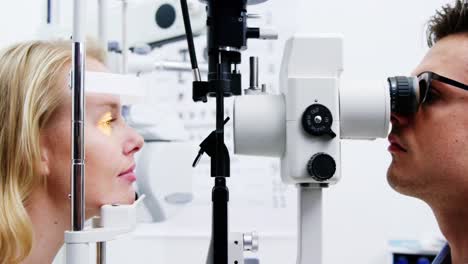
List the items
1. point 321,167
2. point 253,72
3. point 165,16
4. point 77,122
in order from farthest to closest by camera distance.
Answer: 1. point 165,16
2. point 253,72
3. point 321,167
4. point 77,122

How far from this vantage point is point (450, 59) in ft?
3.81

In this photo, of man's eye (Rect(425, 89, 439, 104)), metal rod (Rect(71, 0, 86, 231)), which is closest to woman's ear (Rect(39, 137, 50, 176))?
metal rod (Rect(71, 0, 86, 231))

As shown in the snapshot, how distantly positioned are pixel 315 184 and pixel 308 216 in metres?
0.07

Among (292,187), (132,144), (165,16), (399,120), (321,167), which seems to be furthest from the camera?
(292,187)

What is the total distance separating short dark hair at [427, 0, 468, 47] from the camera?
1227 millimetres

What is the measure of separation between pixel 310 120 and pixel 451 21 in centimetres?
62

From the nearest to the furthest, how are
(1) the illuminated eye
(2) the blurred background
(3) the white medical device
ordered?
(3) the white medical device < (1) the illuminated eye < (2) the blurred background

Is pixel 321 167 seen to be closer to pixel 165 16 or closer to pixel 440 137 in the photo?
pixel 440 137

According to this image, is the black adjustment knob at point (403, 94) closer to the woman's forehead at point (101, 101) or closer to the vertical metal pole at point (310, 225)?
the vertical metal pole at point (310, 225)

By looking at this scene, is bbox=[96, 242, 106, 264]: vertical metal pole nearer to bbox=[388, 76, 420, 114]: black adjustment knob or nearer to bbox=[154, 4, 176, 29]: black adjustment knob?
bbox=[388, 76, 420, 114]: black adjustment knob

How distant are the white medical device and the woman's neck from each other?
0.54m

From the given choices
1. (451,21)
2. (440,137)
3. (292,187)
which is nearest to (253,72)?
(440,137)

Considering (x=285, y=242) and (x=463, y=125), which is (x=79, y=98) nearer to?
(x=463, y=125)

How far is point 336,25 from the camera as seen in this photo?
7.68ft
